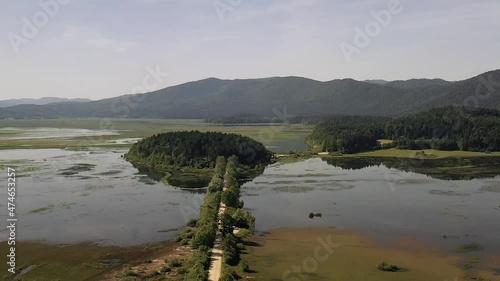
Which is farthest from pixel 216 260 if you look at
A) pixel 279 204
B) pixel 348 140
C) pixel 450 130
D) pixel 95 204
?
pixel 450 130

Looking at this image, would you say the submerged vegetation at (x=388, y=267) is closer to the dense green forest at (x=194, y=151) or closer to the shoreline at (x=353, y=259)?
the shoreline at (x=353, y=259)

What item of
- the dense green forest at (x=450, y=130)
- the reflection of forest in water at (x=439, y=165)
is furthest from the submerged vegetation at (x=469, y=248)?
the dense green forest at (x=450, y=130)

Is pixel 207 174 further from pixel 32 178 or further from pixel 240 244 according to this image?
pixel 240 244

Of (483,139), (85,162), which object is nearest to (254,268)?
(85,162)

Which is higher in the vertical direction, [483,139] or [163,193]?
[483,139]

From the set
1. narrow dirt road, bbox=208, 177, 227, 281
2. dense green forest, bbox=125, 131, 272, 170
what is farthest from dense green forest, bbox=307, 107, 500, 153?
narrow dirt road, bbox=208, 177, 227, 281
